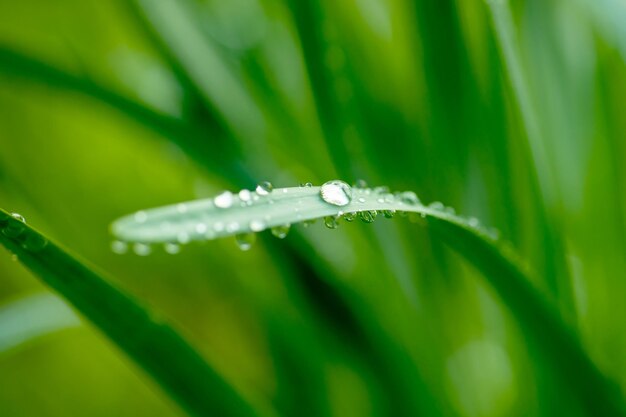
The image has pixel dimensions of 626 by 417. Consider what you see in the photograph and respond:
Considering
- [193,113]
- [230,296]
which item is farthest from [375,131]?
[230,296]

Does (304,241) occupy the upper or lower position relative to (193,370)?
upper

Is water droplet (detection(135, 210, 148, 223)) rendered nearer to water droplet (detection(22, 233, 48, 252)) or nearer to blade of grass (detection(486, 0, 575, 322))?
water droplet (detection(22, 233, 48, 252))

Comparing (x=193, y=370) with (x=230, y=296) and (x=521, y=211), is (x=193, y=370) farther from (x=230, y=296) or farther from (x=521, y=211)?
(x=230, y=296)

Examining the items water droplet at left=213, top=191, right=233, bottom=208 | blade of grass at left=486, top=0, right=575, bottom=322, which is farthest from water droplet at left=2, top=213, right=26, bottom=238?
blade of grass at left=486, top=0, right=575, bottom=322

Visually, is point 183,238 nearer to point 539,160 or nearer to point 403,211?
point 403,211

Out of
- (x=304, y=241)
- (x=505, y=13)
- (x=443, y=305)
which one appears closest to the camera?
(x=505, y=13)

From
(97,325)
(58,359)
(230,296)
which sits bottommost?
(97,325)

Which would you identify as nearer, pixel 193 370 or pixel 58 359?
pixel 193 370
